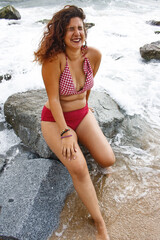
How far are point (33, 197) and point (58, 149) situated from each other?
601 mm

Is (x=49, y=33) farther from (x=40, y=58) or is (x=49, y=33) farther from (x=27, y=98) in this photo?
(x=27, y=98)

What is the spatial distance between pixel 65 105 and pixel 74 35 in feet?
2.67

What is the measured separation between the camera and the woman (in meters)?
2.21

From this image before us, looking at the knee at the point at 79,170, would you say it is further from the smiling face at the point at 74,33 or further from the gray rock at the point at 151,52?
the gray rock at the point at 151,52

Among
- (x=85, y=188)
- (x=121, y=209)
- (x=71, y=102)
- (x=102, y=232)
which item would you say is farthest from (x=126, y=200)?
(x=71, y=102)

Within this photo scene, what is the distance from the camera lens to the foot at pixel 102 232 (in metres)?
2.17

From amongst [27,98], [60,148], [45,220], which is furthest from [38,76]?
[45,220]

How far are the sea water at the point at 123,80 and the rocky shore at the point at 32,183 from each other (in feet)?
1.25

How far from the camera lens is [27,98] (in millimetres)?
3812

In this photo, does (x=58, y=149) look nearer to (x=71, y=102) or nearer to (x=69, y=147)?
(x=69, y=147)

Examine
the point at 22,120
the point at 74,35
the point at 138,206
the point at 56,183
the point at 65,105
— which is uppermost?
the point at 74,35

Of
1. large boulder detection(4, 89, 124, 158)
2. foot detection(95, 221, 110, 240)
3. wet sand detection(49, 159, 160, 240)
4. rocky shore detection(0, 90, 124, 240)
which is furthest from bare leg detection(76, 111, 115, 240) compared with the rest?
foot detection(95, 221, 110, 240)

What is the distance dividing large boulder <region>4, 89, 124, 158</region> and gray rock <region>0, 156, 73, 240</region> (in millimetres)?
357

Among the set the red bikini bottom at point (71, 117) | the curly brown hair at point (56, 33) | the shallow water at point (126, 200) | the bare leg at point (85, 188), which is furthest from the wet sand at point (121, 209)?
the curly brown hair at point (56, 33)
